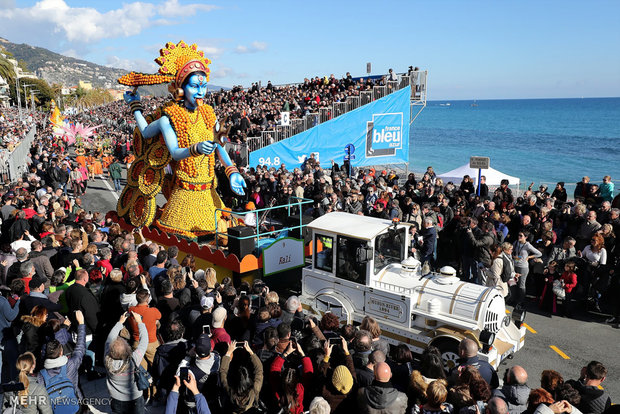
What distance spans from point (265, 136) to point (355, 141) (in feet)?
16.1

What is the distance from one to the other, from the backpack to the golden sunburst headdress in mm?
7135

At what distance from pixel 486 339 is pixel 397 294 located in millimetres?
1456

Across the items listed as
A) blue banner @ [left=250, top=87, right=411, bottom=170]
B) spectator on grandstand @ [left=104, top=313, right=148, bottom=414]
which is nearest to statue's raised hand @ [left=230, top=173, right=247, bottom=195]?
spectator on grandstand @ [left=104, top=313, right=148, bottom=414]

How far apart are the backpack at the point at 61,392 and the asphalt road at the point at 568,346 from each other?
20.4ft

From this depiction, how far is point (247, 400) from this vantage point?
4.55 m

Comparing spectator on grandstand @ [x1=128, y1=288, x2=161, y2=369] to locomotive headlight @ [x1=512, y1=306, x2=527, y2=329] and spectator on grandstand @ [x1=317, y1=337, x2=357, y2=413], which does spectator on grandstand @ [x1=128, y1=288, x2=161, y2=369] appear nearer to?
spectator on grandstand @ [x1=317, y1=337, x2=357, y2=413]

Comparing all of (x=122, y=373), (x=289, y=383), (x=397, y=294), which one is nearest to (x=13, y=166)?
(x=122, y=373)

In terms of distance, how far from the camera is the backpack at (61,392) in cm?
474

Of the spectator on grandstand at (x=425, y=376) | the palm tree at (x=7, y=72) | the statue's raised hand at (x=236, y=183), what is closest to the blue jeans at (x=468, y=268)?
the statue's raised hand at (x=236, y=183)

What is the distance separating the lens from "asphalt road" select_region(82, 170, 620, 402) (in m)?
7.39

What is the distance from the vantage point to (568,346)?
26.9ft

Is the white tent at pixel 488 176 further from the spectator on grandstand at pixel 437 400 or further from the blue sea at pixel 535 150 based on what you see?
the blue sea at pixel 535 150

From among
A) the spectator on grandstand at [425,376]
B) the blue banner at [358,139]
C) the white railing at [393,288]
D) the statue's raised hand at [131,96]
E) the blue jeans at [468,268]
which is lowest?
the blue jeans at [468,268]

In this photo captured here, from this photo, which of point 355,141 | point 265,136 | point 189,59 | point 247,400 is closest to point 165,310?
point 247,400
